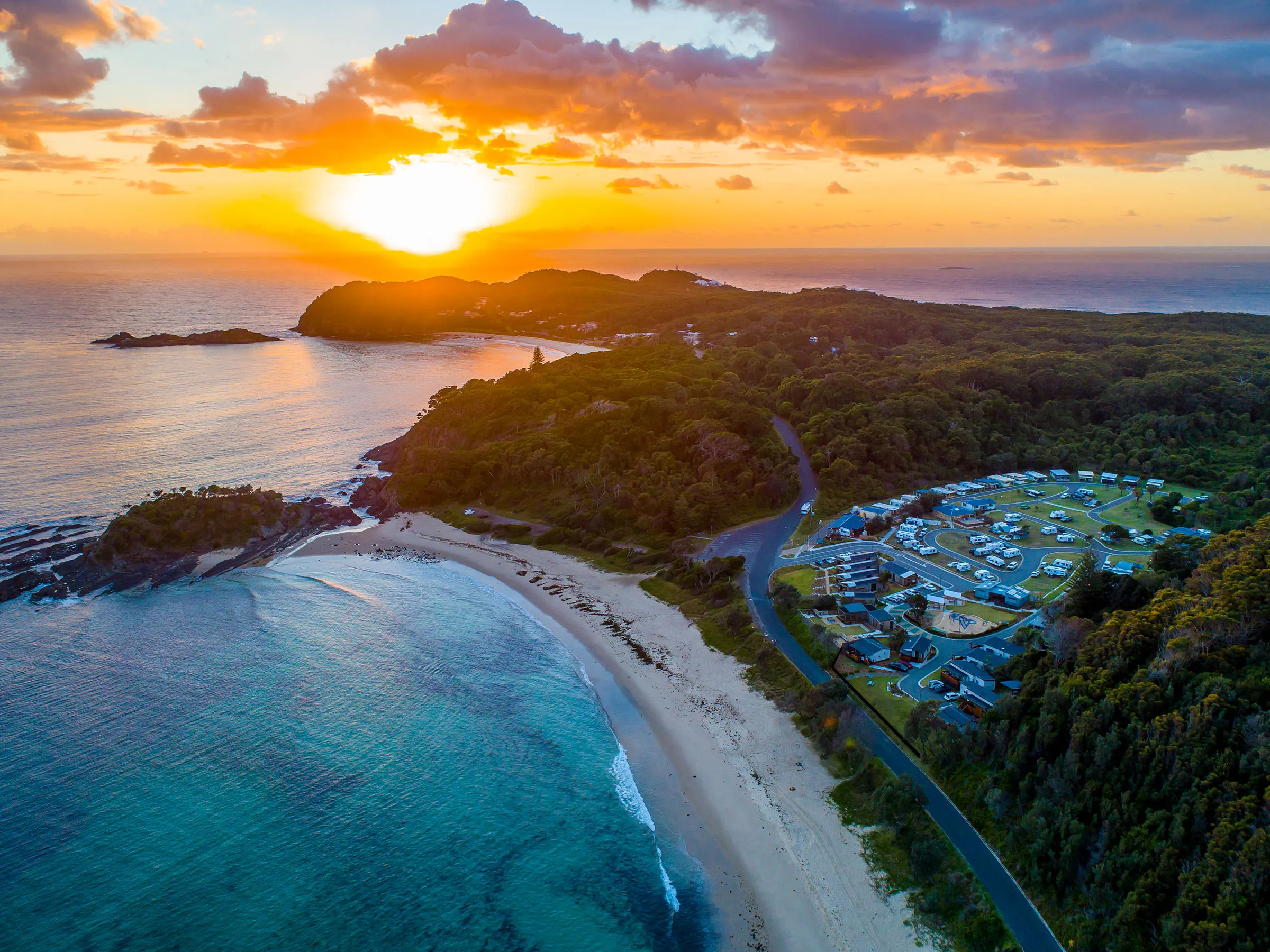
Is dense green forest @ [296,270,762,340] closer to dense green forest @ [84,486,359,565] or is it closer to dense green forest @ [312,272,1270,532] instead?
dense green forest @ [312,272,1270,532]

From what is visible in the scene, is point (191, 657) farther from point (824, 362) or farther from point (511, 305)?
point (511, 305)

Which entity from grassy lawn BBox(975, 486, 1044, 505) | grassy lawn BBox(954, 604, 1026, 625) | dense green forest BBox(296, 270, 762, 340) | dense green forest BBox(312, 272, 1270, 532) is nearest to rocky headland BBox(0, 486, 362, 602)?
dense green forest BBox(312, 272, 1270, 532)

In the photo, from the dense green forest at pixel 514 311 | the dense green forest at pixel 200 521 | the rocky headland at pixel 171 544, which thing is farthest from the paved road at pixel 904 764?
the dense green forest at pixel 514 311

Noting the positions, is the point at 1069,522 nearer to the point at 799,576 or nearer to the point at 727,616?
the point at 799,576

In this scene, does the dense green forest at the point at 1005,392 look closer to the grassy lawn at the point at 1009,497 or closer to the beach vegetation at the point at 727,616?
the grassy lawn at the point at 1009,497

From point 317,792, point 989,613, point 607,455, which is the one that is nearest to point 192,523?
point 607,455
